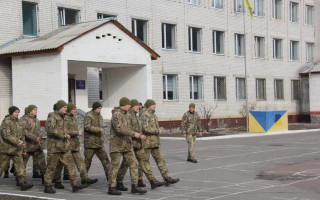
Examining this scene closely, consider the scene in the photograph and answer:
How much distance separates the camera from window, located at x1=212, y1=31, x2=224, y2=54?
35406 millimetres

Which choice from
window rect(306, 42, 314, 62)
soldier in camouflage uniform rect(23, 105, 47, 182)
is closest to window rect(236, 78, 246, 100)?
window rect(306, 42, 314, 62)

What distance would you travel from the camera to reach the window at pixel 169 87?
31.6 m

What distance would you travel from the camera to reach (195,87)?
33781mm

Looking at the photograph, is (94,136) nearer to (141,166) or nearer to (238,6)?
(141,166)

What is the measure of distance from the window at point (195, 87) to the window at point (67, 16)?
9182mm

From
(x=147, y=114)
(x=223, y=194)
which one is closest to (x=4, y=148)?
(x=147, y=114)

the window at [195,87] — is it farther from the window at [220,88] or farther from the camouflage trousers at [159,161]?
the camouflage trousers at [159,161]

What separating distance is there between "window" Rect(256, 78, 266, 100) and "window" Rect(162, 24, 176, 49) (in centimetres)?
925

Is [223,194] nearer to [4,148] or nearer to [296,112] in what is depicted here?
[4,148]

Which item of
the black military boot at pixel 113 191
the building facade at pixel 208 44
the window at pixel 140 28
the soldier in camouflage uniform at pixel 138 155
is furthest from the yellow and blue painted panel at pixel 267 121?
the black military boot at pixel 113 191

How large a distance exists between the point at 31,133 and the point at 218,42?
24.3 m

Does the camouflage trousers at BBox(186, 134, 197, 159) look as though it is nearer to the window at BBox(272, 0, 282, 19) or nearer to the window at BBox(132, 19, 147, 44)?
the window at BBox(132, 19, 147, 44)

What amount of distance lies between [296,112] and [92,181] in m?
32.3

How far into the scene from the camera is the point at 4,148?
11.9 meters
